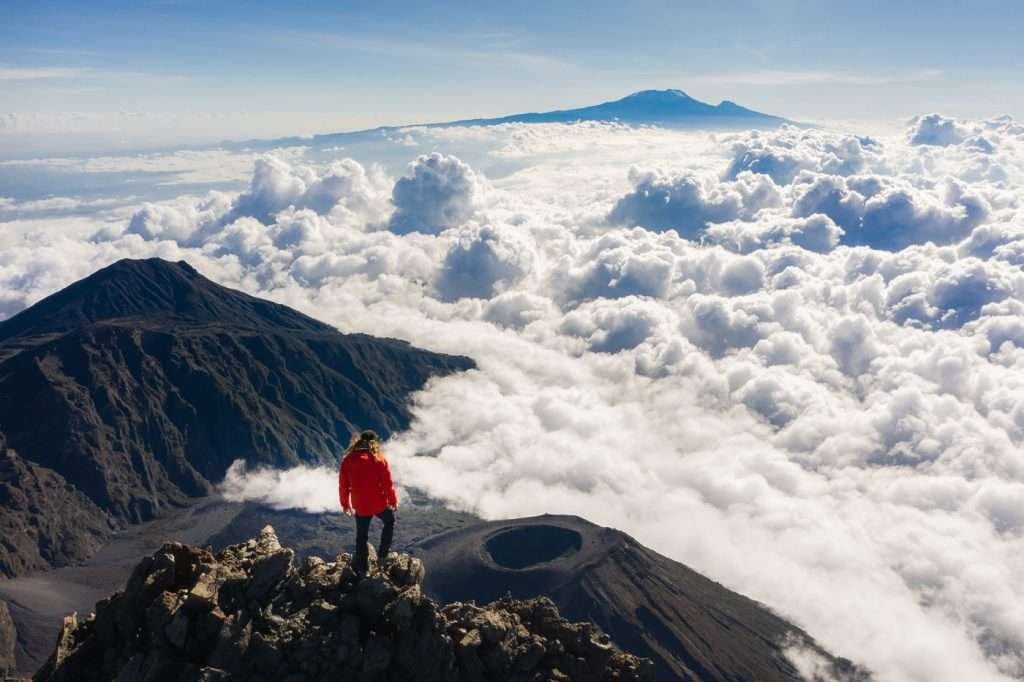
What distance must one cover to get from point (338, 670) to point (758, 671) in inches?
6400

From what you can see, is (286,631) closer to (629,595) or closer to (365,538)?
(365,538)

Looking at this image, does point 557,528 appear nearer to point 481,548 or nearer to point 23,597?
point 481,548

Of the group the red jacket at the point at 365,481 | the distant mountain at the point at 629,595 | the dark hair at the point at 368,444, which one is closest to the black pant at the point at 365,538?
the red jacket at the point at 365,481

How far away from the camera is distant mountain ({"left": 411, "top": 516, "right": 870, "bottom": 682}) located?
156875 mm

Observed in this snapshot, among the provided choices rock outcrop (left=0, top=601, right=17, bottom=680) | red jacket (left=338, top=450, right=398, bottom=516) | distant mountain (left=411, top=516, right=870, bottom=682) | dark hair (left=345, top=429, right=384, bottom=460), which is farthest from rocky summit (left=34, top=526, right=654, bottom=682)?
rock outcrop (left=0, top=601, right=17, bottom=680)

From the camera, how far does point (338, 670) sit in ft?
88.8

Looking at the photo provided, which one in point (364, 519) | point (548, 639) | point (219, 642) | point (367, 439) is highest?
point (367, 439)

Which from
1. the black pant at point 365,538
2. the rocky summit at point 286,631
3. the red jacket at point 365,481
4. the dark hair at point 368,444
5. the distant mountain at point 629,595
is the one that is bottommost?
the distant mountain at point 629,595

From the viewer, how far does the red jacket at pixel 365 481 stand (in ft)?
91.0

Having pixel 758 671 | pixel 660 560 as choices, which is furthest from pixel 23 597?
pixel 758 671

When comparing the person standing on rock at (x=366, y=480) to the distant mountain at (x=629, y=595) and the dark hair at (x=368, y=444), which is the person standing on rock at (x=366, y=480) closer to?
the dark hair at (x=368, y=444)

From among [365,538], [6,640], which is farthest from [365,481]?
[6,640]

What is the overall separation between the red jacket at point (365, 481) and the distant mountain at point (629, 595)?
13330 centimetres

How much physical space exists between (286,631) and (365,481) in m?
6.49
